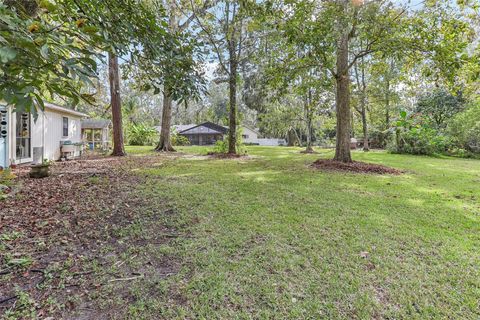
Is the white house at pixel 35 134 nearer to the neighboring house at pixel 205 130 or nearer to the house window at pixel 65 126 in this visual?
the house window at pixel 65 126

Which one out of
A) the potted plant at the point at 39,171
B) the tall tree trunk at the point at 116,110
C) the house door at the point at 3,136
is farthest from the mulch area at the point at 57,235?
the tall tree trunk at the point at 116,110

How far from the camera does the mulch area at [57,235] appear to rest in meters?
2.13

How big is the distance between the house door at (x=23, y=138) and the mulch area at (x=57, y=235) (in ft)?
13.0

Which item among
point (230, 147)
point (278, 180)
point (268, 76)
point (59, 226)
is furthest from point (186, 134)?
point (59, 226)

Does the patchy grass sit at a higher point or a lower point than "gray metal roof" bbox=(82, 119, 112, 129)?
lower

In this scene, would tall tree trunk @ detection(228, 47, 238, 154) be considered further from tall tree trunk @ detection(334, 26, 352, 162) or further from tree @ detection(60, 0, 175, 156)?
tree @ detection(60, 0, 175, 156)

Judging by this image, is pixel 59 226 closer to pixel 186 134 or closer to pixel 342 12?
pixel 342 12

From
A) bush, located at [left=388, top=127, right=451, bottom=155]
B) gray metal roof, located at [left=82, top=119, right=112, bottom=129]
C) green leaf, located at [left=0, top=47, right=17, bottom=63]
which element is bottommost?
green leaf, located at [left=0, top=47, right=17, bottom=63]

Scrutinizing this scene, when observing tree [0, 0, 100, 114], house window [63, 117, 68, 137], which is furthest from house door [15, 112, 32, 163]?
tree [0, 0, 100, 114]

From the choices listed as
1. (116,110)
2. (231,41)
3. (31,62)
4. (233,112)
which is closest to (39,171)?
(31,62)

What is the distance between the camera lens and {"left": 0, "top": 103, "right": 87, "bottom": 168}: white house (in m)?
7.54

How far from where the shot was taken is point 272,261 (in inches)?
104

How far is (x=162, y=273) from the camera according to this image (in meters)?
2.41

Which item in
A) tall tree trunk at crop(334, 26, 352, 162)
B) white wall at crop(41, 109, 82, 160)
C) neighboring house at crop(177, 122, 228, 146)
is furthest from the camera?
neighboring house at crop(177, 122, 228, 146)
